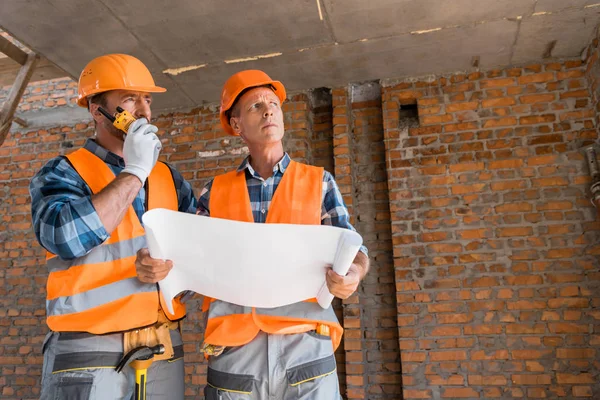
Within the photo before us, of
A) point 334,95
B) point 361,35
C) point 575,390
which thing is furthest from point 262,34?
point 575,390

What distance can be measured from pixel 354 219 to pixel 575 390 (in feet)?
6.21

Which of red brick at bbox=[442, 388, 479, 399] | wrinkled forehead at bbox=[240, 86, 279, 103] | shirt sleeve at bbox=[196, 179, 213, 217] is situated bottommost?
red brick at bbox=[442, 388, 479, 399]

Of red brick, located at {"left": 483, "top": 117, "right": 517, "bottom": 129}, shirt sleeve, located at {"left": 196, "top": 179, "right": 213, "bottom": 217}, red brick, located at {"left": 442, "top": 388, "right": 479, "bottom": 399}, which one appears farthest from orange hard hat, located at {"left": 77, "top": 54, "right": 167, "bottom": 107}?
red brick, located at {"left": 442, "top": 388, "right": 479, "bottom": 399}

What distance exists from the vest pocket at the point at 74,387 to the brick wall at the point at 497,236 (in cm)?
247

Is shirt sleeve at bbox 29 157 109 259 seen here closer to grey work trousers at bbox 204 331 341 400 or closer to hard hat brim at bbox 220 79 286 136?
grey work trousers at bbox 204 331 341 400

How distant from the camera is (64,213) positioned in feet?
4.67

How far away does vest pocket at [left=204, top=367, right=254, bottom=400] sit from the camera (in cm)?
140

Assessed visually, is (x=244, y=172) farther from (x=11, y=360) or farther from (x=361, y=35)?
(x=11, y=360)

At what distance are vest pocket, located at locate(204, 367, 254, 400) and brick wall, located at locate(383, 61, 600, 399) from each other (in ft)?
7.44

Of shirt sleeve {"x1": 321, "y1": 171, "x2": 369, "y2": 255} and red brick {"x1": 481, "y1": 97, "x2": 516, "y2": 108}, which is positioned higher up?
red brick {"x1": 481, "y1": 97, "x2": 516, "y2": 108}

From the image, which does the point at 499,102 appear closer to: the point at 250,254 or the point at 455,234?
the point at 455,234

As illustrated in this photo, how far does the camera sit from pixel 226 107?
187 cm

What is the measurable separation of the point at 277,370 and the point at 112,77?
125 cm

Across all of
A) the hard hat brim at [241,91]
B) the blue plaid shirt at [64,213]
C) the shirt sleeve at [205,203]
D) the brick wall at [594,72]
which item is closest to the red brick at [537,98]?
the brick wall at [594,72]
